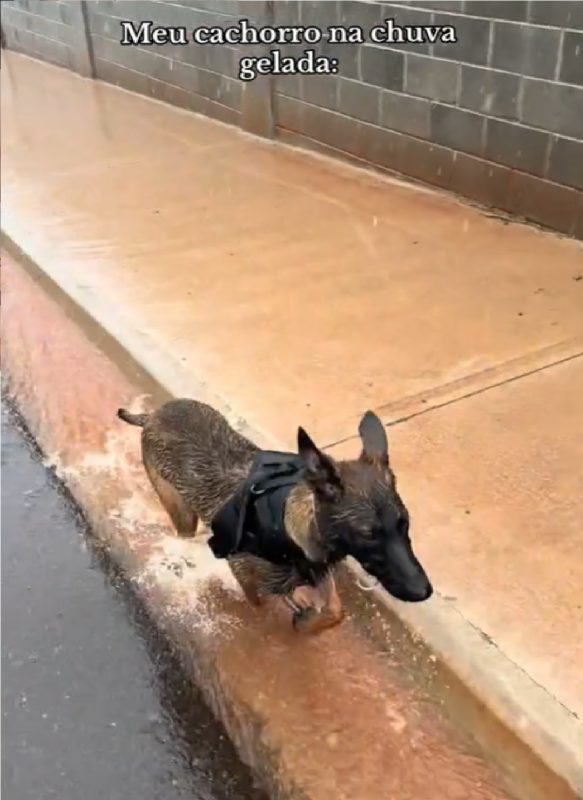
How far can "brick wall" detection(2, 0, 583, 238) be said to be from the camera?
534cm

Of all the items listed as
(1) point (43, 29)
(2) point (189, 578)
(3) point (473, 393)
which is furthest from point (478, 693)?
(1) point (43, 29)

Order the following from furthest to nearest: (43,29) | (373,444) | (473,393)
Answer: (43,29), (473,393), (373,444)

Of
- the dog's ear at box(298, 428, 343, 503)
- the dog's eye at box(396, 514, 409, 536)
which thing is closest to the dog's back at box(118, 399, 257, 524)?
the dog's ear at box(298, 428, 343, 503)

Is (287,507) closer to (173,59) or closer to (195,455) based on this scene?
(195,455)

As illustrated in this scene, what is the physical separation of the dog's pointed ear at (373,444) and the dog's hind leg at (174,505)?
0.82 meters

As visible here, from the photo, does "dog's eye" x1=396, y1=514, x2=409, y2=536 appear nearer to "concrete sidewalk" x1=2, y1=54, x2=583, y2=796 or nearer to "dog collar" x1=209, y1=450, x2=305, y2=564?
"dog collar" x1=209, y1=450, x2=305, y2=564

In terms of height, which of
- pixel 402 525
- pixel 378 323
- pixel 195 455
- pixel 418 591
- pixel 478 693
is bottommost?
pixel 378 323

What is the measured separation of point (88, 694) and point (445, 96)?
472 centimetres

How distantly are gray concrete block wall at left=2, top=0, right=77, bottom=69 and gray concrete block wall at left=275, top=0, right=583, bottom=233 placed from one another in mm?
5697

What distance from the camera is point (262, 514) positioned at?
8.54 ft

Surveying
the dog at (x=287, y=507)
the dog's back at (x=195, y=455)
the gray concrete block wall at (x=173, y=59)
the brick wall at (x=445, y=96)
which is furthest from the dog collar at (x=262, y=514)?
the gray concrete block wall at (x=173, y=59)

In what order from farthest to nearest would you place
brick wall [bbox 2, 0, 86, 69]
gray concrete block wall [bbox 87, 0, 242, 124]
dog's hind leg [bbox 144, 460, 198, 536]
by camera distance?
brick wall [bbox 2, 0, 86, 69] → gray concrete block wall [bbox 87, 0, 242, 124] → dog's hind leg [bbox 144, 460, 198, 536]

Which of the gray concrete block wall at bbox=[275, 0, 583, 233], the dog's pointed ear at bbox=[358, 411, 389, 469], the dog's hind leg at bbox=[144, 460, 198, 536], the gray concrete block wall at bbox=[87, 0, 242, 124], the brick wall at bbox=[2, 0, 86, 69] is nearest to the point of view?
the dog's pointed ear at bbox=[358, 411, 389, 469]

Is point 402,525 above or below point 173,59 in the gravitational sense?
above
